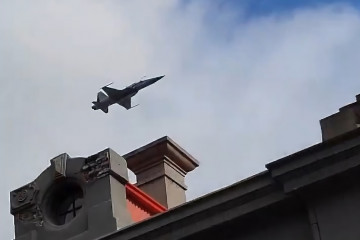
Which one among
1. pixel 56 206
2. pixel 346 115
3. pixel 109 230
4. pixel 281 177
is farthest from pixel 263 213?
pixel 56 206

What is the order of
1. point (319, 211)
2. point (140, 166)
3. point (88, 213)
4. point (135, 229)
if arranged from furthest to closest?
point (140, 166)
point (88, 213)
point (135, 229)
point (319, 211)

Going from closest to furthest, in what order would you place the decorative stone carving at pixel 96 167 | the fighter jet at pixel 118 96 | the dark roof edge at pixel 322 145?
the dark roof edge at pixel 322 145 < the decorative stone carving at pixel 96 167 < the fighter jet at pixel 118 96

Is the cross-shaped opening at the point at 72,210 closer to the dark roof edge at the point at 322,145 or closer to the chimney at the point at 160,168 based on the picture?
the chimney at the point at 160,168

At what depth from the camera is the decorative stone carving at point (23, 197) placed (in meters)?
19.5

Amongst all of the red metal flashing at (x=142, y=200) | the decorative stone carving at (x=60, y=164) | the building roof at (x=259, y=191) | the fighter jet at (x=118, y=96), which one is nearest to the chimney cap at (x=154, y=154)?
the red metal flashing at (x=142, y=200)

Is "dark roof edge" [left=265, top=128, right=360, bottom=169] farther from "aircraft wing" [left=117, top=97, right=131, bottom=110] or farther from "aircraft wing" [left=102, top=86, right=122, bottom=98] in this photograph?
"aircraft wing" [left=102, top=86, right=122, bottom=98]

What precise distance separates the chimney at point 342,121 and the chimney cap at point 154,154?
19.3ft

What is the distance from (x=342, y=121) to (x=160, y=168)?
672 centimetres

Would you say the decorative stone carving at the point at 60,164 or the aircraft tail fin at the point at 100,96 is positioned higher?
the aircraft tail fin at the point at 100,96

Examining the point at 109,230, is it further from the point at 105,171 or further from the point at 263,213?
the point at 263,213

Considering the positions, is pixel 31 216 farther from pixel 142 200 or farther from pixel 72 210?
pixel 142 200

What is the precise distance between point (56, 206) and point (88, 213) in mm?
1338

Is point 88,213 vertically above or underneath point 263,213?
above

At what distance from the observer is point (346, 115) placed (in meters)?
15.3
